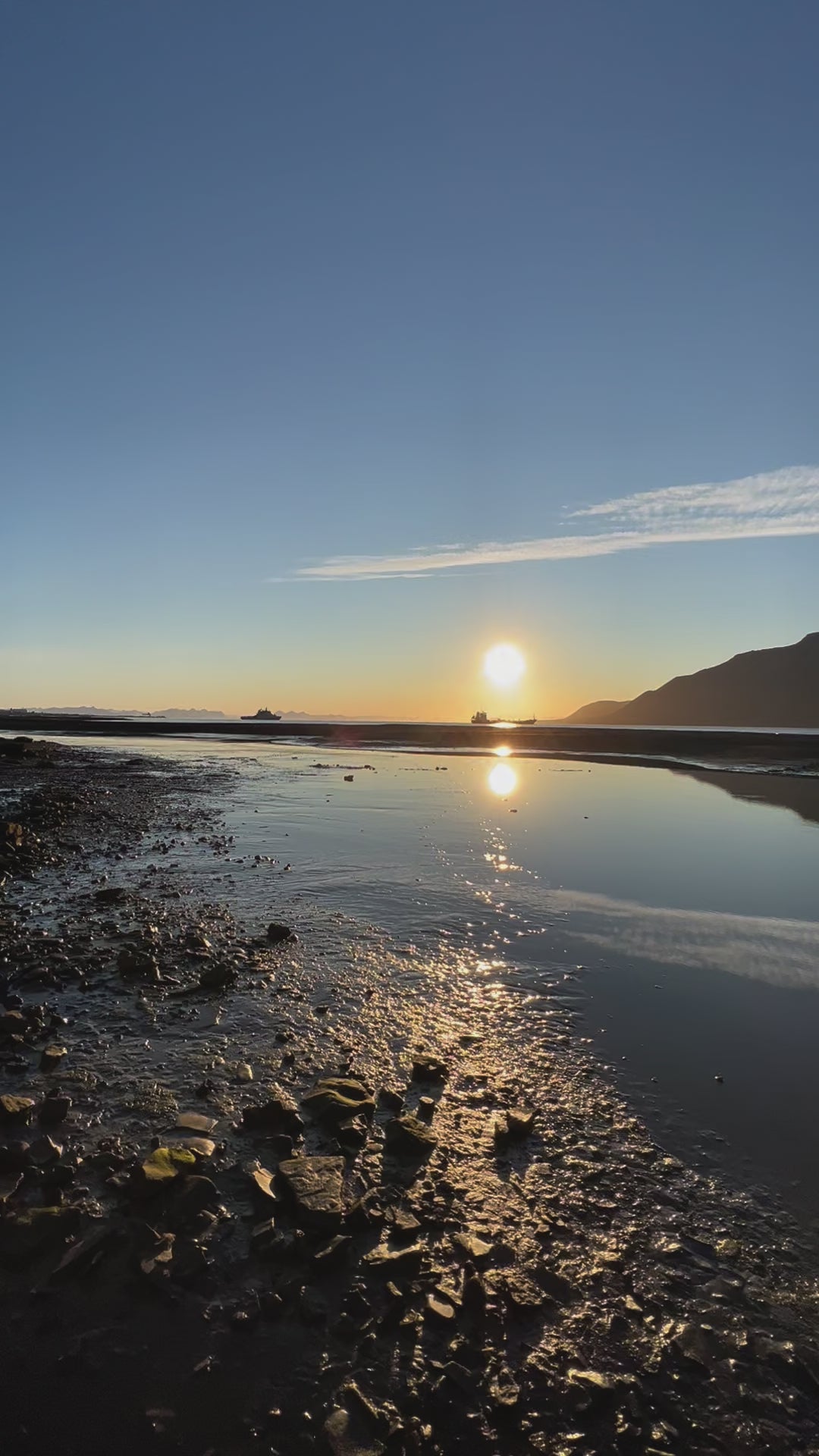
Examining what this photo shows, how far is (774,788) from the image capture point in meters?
45.5

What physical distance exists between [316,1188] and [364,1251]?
2.27ft

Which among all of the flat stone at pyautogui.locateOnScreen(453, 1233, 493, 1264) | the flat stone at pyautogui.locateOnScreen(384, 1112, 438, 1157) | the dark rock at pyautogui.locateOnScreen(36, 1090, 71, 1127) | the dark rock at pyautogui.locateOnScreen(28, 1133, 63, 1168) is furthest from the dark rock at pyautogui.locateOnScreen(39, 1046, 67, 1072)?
the flat stone at pyautogui.locateOnScreen(453, 1233, 493, 1264)

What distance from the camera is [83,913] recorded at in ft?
46.5

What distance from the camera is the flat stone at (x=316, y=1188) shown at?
18.6 feet

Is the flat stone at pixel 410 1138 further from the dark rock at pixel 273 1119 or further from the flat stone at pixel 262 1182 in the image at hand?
the flat stone at pixel 262 1182

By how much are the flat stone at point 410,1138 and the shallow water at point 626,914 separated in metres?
2.40

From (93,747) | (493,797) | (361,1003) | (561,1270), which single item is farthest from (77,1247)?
(93,747)

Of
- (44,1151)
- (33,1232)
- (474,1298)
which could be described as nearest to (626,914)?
(474,1298)

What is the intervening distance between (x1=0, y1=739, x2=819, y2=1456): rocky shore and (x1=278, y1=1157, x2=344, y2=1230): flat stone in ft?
0.07

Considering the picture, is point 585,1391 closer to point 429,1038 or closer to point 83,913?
point 429,1038

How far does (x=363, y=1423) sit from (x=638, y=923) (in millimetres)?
11322

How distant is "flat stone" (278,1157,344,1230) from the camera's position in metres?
5.67

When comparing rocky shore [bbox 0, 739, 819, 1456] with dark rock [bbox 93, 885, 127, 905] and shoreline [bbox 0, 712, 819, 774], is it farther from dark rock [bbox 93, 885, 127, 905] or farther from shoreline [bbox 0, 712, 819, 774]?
shoreline [bbox 0, 712, 819, 774]

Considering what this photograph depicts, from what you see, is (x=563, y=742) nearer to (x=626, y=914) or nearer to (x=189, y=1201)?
(x=626, y=914)
